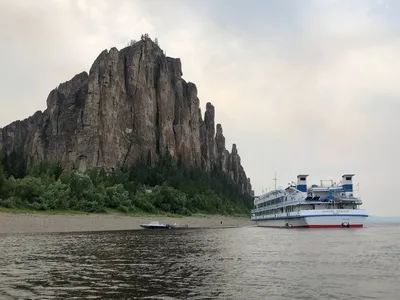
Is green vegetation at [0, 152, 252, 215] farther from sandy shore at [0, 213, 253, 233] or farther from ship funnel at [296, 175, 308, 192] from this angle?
ship funnel at [296, 175, 308, 192]

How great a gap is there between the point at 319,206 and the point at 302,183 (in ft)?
39.8

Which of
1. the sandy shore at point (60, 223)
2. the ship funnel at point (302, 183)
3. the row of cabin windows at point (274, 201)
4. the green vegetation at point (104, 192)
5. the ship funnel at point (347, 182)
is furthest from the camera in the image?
the row of cabin windows at point (274, 201)

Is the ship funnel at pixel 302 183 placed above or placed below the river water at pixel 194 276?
above

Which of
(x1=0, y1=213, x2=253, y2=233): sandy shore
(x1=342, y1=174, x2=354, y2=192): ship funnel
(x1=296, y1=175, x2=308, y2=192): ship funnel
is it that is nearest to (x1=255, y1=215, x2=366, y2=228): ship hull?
(x1=342, y1=174, x2=354, y2=192): ship funnel

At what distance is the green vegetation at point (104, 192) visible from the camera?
9206 cm

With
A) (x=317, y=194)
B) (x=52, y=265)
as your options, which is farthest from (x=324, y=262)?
(x=317, y=194)

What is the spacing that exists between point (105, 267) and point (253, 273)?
8840mm

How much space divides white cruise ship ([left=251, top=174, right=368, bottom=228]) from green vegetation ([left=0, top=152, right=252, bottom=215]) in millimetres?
41359

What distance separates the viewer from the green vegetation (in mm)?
92062

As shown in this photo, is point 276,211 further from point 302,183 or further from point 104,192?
point 104,192

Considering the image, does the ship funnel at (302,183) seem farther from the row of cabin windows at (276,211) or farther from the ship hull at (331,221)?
the ship hull at (331,221)

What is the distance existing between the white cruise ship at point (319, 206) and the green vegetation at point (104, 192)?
41.4 meters

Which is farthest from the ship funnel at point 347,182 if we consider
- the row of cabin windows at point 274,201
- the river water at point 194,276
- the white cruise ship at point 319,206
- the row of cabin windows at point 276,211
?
the river water at point 194,276

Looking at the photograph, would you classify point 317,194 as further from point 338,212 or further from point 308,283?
point 308,283
